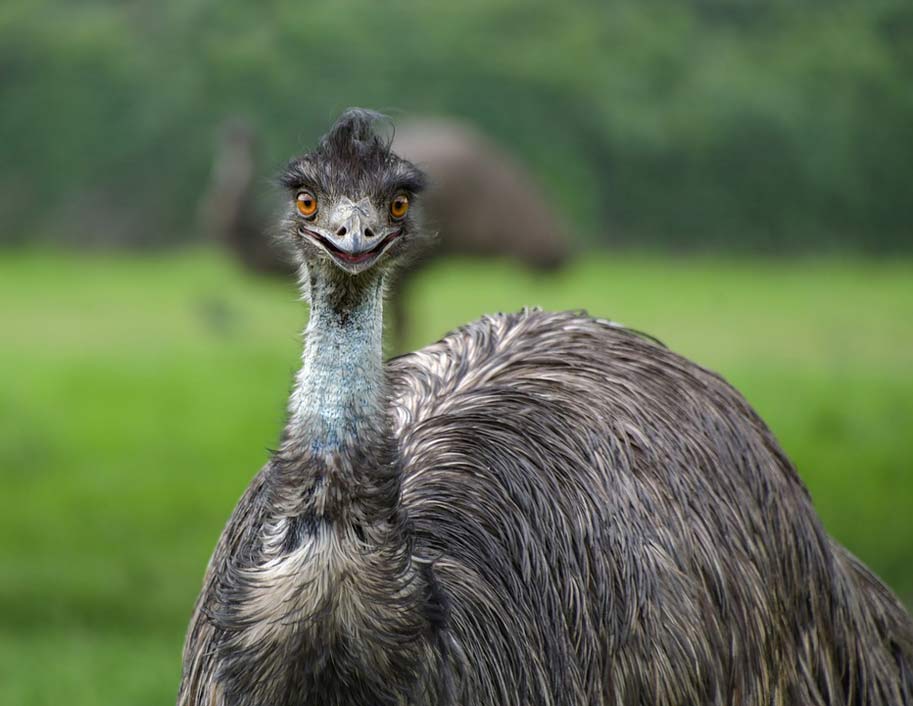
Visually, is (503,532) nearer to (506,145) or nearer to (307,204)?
(307,204)

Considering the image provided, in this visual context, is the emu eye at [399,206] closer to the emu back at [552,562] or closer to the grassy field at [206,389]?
the emu back at [552,562]

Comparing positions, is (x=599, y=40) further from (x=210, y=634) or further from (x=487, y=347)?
(x=210, y=634)

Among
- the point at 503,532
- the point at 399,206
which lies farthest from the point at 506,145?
the point at 399,206

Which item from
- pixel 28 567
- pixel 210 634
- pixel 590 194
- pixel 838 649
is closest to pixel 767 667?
pixel 838 649

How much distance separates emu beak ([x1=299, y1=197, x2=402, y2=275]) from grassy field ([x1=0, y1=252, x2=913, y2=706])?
5.06 meters

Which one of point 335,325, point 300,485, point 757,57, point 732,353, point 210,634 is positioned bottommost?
point 210,634

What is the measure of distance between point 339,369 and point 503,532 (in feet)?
2.71

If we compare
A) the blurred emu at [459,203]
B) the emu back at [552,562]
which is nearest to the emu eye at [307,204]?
the emu back at [552,562]

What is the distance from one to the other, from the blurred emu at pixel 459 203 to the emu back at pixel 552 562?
5.39 meters

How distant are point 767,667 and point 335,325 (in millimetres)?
1576

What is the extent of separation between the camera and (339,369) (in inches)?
123

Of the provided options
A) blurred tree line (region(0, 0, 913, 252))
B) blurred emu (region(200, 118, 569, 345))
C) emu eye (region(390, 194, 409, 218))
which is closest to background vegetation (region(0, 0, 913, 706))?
blurred tree line (region(0, 0, 913, 252))

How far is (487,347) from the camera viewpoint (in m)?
4.41

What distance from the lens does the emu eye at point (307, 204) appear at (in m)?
3.26
